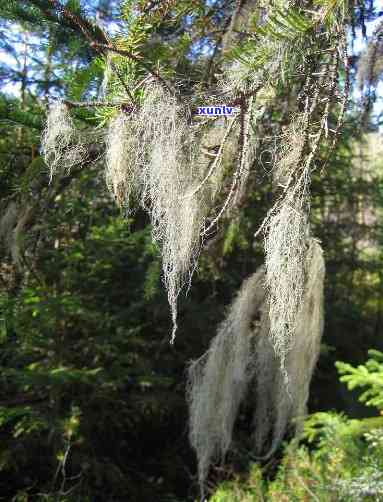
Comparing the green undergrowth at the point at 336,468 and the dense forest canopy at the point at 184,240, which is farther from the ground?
the dense forest canopy at the point at 184,240

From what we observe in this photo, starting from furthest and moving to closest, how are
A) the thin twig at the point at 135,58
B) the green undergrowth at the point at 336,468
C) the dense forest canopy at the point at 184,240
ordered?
the green undergrowth at the point at 336,468 < the dense forest canopy at the point at 184,240 < the thin twig at the point at 135,58

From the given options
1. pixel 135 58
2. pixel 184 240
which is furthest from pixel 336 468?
pixel 135 58

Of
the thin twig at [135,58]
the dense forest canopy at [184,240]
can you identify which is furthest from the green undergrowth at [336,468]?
the thin twig at [135,58]

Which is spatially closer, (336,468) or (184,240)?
(184,240)

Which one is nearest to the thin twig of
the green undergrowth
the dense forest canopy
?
the dense forest canopy

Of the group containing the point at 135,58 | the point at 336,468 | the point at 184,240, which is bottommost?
the point at 336,468

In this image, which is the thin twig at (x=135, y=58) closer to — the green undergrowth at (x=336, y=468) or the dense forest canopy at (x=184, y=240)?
the dense forest canopy at (x=184, y=240)

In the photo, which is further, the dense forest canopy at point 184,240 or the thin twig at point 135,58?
the dense forest canopy at point 184,240

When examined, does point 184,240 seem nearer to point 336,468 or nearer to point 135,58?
point 135,58

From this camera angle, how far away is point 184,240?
1.11 m

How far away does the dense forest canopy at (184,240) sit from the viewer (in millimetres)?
1119

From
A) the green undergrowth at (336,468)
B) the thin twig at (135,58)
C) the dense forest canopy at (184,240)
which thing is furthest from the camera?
the green undergrowth at (336,468)

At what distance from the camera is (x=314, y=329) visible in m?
1.79

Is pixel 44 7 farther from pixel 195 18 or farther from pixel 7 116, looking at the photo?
pixel 195 18
